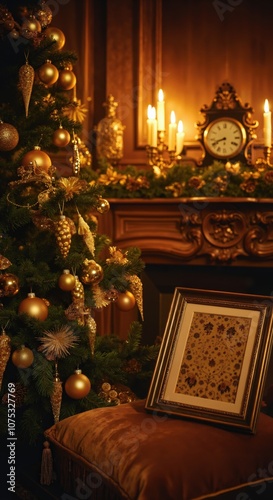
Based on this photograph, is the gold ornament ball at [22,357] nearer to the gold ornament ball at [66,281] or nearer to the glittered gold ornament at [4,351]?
the glittered gold ornament at [4,351]

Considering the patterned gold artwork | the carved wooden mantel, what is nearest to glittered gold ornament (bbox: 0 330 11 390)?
the patterned gold artwork

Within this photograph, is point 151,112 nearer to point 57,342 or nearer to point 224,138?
point 224,138

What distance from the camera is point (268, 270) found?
332 cm

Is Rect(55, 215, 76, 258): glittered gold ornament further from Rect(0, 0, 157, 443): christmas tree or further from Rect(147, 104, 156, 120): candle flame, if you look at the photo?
Rect(147, 104, 156, 120): candle flame

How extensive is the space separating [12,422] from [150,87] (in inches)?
86.0

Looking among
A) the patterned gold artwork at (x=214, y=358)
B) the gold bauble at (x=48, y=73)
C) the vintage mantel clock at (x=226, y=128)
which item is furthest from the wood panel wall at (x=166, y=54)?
the patterned gold artwork at (x=214, y=358)

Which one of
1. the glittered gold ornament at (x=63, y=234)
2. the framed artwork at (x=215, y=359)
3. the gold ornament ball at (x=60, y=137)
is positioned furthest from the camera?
the gold ornament ball at (x=60, y=137)

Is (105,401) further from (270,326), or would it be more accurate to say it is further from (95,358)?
(270,326)

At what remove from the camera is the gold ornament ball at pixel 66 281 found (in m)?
2.04

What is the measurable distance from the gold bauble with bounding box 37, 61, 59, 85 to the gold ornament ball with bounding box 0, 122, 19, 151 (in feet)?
0.67

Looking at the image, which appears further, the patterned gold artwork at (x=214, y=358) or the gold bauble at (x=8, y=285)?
the gold bauble at (x=8, y=285)

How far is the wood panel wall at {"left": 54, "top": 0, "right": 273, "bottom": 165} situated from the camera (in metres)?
3.49

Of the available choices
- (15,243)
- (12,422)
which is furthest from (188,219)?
(12,422)

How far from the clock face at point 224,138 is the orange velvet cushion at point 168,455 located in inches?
71.8
